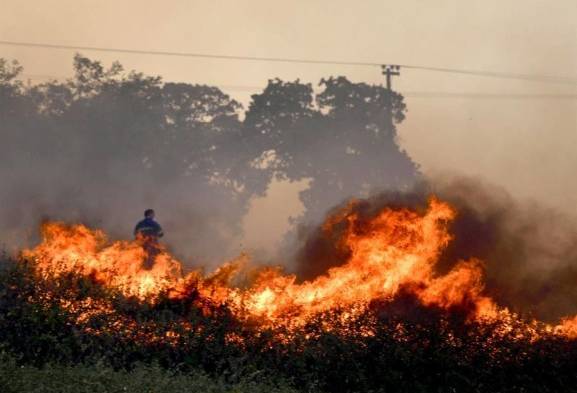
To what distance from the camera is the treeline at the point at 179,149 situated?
63750mm

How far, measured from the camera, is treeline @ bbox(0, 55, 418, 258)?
63.8 meters

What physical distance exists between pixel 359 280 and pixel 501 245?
3312mm

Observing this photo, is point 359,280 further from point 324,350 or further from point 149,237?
point 149,237

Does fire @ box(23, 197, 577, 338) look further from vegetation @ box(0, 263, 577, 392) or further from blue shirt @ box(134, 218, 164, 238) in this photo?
blue shirt @ box(134, 218, 164, 238)

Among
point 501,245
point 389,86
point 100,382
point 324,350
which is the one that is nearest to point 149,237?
point 501,245

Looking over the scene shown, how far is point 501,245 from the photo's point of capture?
21703 mm

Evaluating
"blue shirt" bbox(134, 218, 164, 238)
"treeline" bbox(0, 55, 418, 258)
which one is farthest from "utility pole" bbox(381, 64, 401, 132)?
"blue shirt" bbox(134, 218, 164, 238)

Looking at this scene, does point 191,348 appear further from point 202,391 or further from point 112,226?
point 112,226

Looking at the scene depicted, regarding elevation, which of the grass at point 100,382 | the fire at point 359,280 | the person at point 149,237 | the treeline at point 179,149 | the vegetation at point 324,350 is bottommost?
the grass at point 100,382

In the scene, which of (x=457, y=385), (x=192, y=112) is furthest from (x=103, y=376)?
(x=192, y=112)

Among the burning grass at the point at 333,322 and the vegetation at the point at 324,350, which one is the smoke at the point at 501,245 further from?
the vegetation at the point at 324,350

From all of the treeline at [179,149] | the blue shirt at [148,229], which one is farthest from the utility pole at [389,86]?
the blue shirt at [148,229]

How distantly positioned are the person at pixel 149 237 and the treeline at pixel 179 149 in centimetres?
3098

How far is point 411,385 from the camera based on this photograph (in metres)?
17.9
